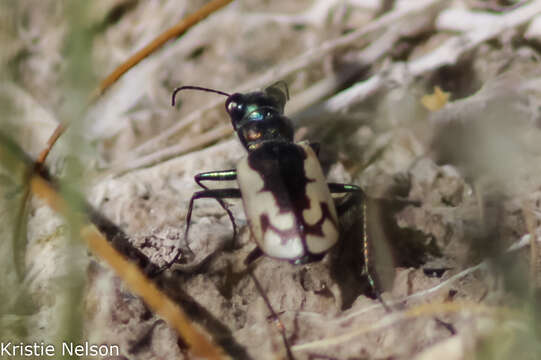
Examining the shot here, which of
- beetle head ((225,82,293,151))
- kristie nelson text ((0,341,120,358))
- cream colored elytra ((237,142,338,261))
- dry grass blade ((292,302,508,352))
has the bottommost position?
dry grass blade ((292,302,508,352))

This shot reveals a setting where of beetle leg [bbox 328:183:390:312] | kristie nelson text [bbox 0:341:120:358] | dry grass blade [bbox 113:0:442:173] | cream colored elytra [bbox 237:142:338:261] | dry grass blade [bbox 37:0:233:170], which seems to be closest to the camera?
kristie nelson text [bbox 0:341:120:358]

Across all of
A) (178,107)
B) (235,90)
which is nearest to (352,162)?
(235,90)

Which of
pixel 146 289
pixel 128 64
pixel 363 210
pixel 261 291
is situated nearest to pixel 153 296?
pixel 146 289

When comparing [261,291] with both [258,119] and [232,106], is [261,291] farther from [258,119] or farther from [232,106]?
[232,106]

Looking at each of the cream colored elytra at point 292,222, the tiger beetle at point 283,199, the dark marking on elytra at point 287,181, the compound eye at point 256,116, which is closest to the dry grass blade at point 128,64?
the compound eye at point 256,116

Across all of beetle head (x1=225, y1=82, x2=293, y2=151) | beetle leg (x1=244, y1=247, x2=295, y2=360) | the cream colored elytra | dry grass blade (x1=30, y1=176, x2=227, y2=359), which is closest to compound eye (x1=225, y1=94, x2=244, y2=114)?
beetle head (x1=225, y1=82, x2=293, y2=151)

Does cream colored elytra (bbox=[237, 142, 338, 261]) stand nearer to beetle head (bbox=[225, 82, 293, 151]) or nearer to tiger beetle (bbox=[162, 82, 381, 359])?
tiger beetle (bbox=[162, 82, 381, 359])
